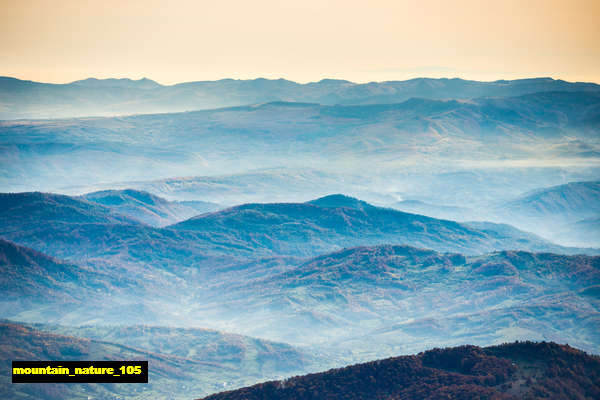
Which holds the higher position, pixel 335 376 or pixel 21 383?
pixel 335 376

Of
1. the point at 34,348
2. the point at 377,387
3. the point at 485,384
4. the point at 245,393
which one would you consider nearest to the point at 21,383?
the point at 34,348

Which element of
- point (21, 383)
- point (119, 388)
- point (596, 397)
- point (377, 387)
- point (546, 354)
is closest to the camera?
point (596, 397)

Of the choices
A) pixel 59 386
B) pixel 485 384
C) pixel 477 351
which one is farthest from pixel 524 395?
pixel 59 386

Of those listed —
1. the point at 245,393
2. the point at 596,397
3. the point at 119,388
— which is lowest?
the point at 119,388

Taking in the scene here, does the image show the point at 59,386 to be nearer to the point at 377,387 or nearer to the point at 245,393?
the point at 245,393

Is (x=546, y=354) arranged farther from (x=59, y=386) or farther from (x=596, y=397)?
(x=59, y=386)

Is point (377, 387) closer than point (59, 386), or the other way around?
point (377, 387)

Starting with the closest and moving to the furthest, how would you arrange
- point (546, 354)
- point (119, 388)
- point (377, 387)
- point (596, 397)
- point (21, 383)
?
point (596, 397)
point (546, 354)
point (377, 387)
point (21, 383)
point (119, 388)
